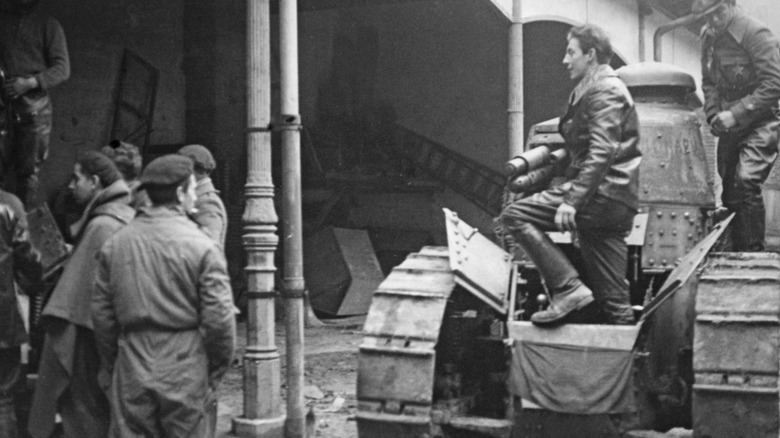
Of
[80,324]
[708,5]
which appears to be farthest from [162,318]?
[708,5]

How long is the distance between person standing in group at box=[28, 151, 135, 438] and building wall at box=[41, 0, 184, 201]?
752 centimetres

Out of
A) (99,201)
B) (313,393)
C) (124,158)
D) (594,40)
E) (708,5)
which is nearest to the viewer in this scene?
(99,201)

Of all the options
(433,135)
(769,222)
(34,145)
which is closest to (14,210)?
(34,145)

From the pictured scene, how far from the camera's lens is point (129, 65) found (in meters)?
14.4

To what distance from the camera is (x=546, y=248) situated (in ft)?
19.7

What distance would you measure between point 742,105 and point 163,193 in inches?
167

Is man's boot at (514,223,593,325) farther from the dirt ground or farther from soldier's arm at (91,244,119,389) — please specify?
soldier's arm at (91,244,119,389)

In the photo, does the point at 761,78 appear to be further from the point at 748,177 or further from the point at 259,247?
the point at 259,247

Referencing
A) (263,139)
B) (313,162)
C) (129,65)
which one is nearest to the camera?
(263,139)

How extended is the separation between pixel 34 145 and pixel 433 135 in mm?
12012

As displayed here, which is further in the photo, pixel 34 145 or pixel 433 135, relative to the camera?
pixel 433 135

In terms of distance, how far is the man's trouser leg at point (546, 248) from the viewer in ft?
19.3

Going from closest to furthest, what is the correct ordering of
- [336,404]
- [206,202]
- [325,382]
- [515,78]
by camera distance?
[206,202] → [336,404] → [325,382] → [515,78]

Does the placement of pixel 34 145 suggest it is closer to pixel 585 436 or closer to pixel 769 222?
pixel 585 436
